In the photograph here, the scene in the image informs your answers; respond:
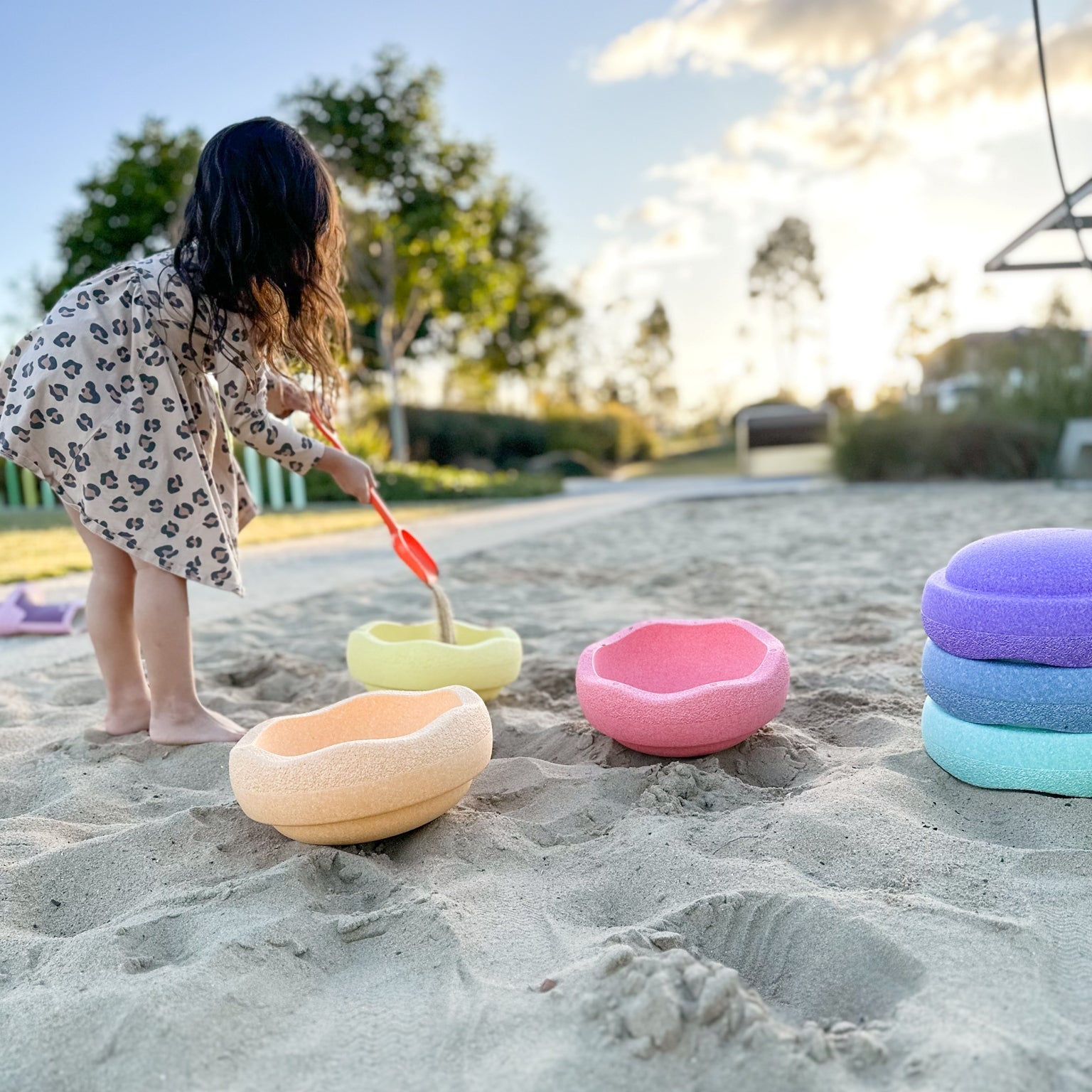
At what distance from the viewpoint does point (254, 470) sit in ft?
33.7

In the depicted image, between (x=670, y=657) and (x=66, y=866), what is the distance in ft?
4.38

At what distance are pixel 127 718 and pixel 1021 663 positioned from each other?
1.91 meters

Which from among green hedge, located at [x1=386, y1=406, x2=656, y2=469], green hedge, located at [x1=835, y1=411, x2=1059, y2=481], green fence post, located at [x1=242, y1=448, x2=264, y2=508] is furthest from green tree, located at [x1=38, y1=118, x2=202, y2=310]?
green hedge, located at [x1=835, y1=411, x2=1059, y2=481]

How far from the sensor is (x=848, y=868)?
1440 millimetres

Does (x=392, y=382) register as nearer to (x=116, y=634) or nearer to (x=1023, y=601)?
(x=116, y=634)

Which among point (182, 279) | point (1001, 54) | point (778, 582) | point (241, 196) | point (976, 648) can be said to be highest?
point (1001, 54)

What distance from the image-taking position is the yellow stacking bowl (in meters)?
2.31

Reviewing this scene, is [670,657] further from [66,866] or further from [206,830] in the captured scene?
[66,866]

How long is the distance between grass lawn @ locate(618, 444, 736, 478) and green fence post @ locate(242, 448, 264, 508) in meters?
9.00

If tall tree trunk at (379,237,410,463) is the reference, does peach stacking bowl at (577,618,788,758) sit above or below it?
below

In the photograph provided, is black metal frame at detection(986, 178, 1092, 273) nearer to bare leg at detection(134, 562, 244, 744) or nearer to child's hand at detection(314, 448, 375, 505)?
child's hand at detection(314, 448, 375, 505)

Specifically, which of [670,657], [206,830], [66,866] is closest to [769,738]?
[670,657]

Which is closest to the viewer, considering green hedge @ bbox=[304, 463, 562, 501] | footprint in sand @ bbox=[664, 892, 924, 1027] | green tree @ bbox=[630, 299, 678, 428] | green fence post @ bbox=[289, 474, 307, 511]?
footprint in sand @ bbox=[664, 892, 924, 1027]

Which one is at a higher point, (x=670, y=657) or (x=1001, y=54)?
(x=1001, y=54)
